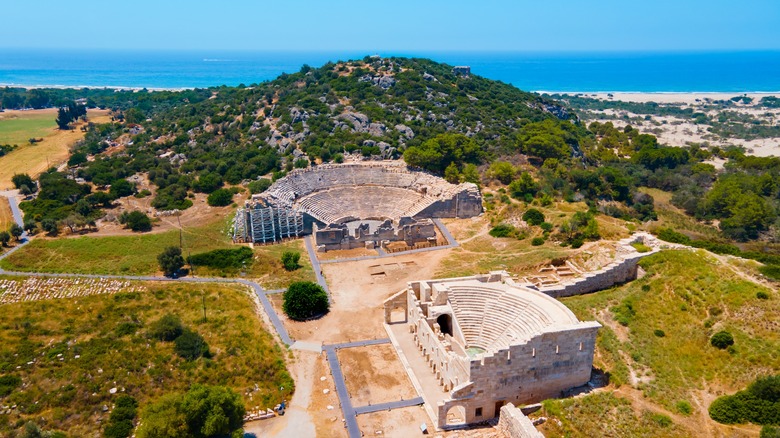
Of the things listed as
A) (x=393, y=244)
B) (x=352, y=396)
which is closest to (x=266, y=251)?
(x=393, y=244)

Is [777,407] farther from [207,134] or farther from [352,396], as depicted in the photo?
[207,134]

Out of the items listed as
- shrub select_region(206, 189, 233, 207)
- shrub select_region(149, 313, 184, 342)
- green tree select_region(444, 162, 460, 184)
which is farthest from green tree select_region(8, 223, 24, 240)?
green tree select_region(444, 162, 460, 184)

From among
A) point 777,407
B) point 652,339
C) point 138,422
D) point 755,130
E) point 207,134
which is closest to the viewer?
point 777,407

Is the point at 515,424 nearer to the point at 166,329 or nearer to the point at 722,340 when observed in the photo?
the point at 722,340

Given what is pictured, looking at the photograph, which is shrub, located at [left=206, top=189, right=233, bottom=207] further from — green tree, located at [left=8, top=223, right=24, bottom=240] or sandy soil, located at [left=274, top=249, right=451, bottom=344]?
sandy soil, located at [left=274, top=249, right=451, bottom=344]

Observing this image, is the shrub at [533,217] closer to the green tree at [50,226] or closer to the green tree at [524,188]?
the green tree at [524,188]

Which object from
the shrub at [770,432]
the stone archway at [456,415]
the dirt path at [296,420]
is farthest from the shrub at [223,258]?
the shrub at [770,432]
